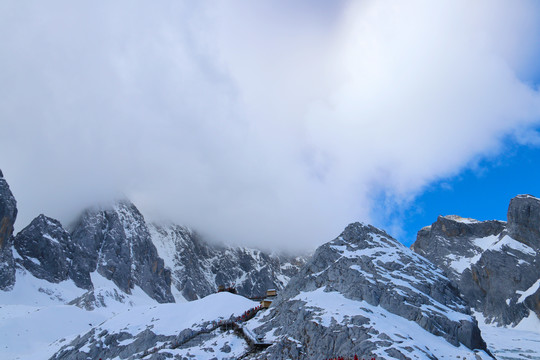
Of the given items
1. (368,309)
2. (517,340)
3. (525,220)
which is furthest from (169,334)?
(525,220)

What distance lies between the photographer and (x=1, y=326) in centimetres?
10288

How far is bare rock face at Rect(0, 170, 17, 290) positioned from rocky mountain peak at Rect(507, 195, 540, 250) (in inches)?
7455

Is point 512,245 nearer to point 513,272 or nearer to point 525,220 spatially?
point 525,220

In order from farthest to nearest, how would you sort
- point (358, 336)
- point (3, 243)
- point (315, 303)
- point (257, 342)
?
point (3, 243) < point (315, 303) < point (257, 342) < point (358, 336)

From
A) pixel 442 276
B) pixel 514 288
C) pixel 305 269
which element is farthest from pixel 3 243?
pixel 514 288

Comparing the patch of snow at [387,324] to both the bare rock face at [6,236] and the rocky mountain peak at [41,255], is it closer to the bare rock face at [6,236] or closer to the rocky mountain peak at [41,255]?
the bare rock face at [6,236]

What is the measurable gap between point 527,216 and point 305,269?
144 meters

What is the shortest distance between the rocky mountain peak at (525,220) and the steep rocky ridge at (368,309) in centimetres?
12877

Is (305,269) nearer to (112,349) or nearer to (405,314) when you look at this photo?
(405,314)

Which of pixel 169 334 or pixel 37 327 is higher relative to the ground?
pixel 37 327

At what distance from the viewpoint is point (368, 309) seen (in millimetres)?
62438

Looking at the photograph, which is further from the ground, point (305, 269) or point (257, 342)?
point (305, 269)

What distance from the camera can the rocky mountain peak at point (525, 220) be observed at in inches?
7313

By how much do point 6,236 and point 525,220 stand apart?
198m
